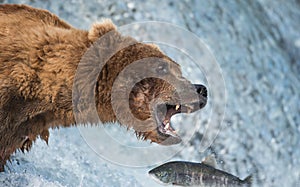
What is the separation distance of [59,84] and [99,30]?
46cm

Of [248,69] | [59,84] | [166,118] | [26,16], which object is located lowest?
[59,84]

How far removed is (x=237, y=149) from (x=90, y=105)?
2.81 metres

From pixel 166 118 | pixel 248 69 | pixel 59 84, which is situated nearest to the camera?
pixel 59 84

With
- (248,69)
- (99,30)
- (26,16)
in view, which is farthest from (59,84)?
(248,69)

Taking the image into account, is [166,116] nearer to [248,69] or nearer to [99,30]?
[99,30]

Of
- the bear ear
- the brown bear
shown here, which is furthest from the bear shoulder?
the bear ear

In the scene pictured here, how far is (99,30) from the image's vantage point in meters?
4.58

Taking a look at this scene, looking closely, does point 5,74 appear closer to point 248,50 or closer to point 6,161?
point 6,161

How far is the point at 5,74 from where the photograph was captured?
4316 millimetres

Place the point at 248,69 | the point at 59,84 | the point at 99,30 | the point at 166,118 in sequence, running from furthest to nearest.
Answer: the point at 248,69 < the point at 166,118 < the point at 99,30 < the point at 59,84

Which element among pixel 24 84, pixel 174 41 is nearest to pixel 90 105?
pixel 24 84

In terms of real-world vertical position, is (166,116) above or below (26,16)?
below

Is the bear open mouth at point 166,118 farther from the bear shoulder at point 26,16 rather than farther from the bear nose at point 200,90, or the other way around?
the bear shoulder at point 26,16

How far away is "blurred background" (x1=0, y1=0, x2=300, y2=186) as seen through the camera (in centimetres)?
695
